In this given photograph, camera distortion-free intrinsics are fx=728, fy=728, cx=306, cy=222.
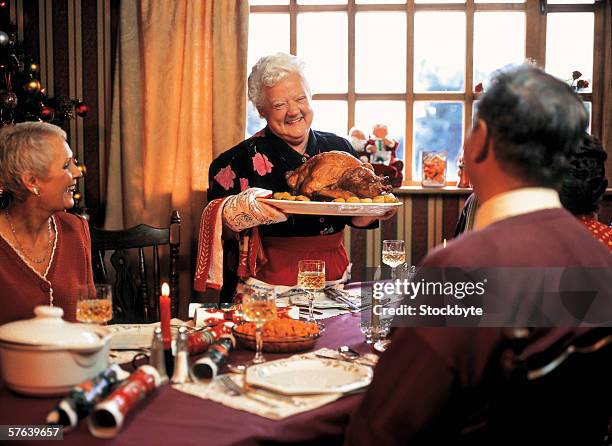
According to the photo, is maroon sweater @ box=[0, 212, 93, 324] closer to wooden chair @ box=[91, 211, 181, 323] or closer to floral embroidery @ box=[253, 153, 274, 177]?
wooden chair @ box=[91, 211, 181, 323]

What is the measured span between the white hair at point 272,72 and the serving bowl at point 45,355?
1744 mm

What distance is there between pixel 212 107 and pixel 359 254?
1.22 meters

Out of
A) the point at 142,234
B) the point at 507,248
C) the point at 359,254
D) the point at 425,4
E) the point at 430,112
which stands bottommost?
the point at 359,254

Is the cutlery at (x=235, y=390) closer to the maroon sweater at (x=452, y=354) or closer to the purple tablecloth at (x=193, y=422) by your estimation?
the purple tablecloth at (x=193, y=422)

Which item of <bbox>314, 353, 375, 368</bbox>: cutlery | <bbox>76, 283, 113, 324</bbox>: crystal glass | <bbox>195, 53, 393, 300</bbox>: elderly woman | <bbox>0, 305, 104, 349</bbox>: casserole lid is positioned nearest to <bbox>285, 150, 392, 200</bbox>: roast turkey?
<bbox>195, 53, 393, 300</bbox>: elderly woman

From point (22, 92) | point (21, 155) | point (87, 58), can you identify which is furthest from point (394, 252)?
point (87, 58)

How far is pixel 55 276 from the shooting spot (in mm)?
2219

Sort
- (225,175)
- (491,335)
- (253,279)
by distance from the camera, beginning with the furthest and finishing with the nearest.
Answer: (225,175) → (253,279) → (491,335)

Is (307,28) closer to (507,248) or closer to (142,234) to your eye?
(142,234)

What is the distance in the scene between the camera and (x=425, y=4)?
4301 millimetres

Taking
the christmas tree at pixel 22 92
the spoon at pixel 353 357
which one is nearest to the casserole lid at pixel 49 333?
the spoon at pixel 353 357

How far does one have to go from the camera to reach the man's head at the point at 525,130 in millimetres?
1182

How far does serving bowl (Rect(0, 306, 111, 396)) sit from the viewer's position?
1382mm

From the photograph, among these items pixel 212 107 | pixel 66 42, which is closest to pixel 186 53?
pixel 212 107
